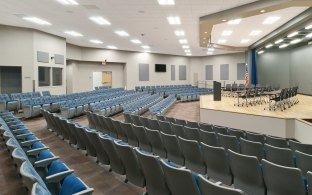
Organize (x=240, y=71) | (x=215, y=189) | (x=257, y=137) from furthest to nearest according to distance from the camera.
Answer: (x=240, y=71) < (x=257, y=137) < (x=215, y=189)

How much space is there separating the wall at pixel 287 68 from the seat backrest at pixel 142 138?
15.0 metres

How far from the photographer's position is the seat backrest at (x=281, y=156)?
3.41m

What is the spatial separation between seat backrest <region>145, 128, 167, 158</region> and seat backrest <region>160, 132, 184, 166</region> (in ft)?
0.45

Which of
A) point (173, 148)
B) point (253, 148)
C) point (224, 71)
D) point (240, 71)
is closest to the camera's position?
point (253, 148)

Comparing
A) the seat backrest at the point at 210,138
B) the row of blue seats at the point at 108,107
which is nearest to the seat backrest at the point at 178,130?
the seat backrest at the point at 210,138

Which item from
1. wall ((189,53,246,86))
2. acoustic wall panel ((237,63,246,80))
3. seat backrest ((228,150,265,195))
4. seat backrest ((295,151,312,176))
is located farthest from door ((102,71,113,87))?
seat backrest ((295,151,312,176))

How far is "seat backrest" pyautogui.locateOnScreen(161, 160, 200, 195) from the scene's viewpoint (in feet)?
7.51

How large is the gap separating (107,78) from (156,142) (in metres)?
18.3

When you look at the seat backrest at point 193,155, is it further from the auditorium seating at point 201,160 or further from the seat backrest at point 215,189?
the seat backrest at point 215,189

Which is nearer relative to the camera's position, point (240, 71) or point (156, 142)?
point (156, 142)

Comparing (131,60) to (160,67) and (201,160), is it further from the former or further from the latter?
(201,160)

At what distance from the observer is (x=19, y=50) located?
1252 centimetres

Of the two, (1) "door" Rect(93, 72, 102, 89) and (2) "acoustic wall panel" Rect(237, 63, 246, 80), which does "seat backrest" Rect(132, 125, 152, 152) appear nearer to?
(1) "door" Rect(93, 72, 102, 89)

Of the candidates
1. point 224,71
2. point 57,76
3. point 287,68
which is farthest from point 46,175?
point 224,71
